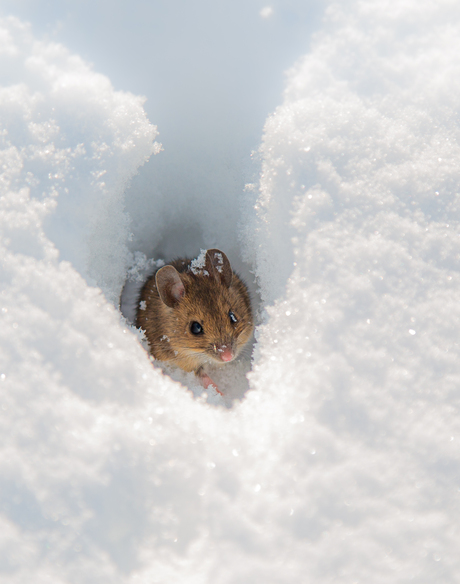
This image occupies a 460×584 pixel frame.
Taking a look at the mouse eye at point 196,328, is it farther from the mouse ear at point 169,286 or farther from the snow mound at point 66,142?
the snow mound at point 66,142

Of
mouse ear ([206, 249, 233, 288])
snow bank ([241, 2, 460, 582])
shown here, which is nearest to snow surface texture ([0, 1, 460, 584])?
snow bank ([241, 2, 460, 582])

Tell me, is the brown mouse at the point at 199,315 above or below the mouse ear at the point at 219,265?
below

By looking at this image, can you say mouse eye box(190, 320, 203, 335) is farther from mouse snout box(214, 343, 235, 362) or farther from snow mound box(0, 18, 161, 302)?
snow mound box(0, 18, 161, 302)

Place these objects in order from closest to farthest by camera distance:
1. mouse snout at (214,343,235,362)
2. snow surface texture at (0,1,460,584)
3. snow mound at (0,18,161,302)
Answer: snow surface texture at (0,1,460,584)
snow mound at (0,18,161,302)
mouse snout at (214,343,235,362)

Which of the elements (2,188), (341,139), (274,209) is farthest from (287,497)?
(2,188)

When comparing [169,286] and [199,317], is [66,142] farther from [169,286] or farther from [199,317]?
[199,317]

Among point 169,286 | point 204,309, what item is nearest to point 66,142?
point 169,286

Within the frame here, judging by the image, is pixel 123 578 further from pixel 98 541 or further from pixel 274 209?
pixel 274 209

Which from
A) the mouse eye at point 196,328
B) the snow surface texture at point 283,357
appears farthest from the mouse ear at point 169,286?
the snow surface texture at point 283,357
